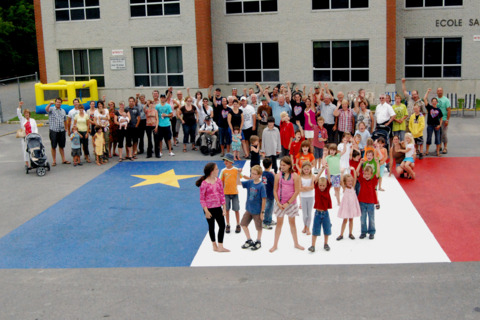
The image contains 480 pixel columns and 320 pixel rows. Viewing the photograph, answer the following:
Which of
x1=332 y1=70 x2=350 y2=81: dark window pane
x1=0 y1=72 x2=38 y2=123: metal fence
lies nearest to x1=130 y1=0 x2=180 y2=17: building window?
x1=0 y1=72 x2=38 y2=123: metal fence

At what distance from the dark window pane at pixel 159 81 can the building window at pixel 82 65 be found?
284 centimetres

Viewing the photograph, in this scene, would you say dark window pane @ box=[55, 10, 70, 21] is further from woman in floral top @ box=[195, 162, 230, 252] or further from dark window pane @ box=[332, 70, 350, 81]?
woman in floral top @ box=[195, 162, 230, 252]

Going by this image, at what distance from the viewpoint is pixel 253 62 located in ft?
97.5

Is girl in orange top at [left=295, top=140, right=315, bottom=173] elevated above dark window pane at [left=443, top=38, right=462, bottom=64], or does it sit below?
below

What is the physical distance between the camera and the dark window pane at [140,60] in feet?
97.5

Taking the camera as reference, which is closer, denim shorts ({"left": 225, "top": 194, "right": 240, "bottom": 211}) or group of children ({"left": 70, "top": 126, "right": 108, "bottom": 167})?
denim shorts ({"left": 225, "top": 194, "right": 240, "bottom": 211})

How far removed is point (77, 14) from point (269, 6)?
9986 mm

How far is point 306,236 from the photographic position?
10664 millimetres

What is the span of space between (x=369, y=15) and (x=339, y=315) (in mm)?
22770

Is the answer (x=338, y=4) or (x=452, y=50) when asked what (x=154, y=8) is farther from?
(x=452, y=50)

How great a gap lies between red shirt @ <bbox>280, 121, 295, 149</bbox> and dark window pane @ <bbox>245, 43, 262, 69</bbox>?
588 inches

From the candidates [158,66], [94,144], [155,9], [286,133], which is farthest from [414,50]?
[94,144]

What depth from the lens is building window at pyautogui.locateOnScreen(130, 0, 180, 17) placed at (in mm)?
28922

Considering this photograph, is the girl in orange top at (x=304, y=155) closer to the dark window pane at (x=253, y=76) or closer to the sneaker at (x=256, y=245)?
the sneaker at (x=256, y=245)
